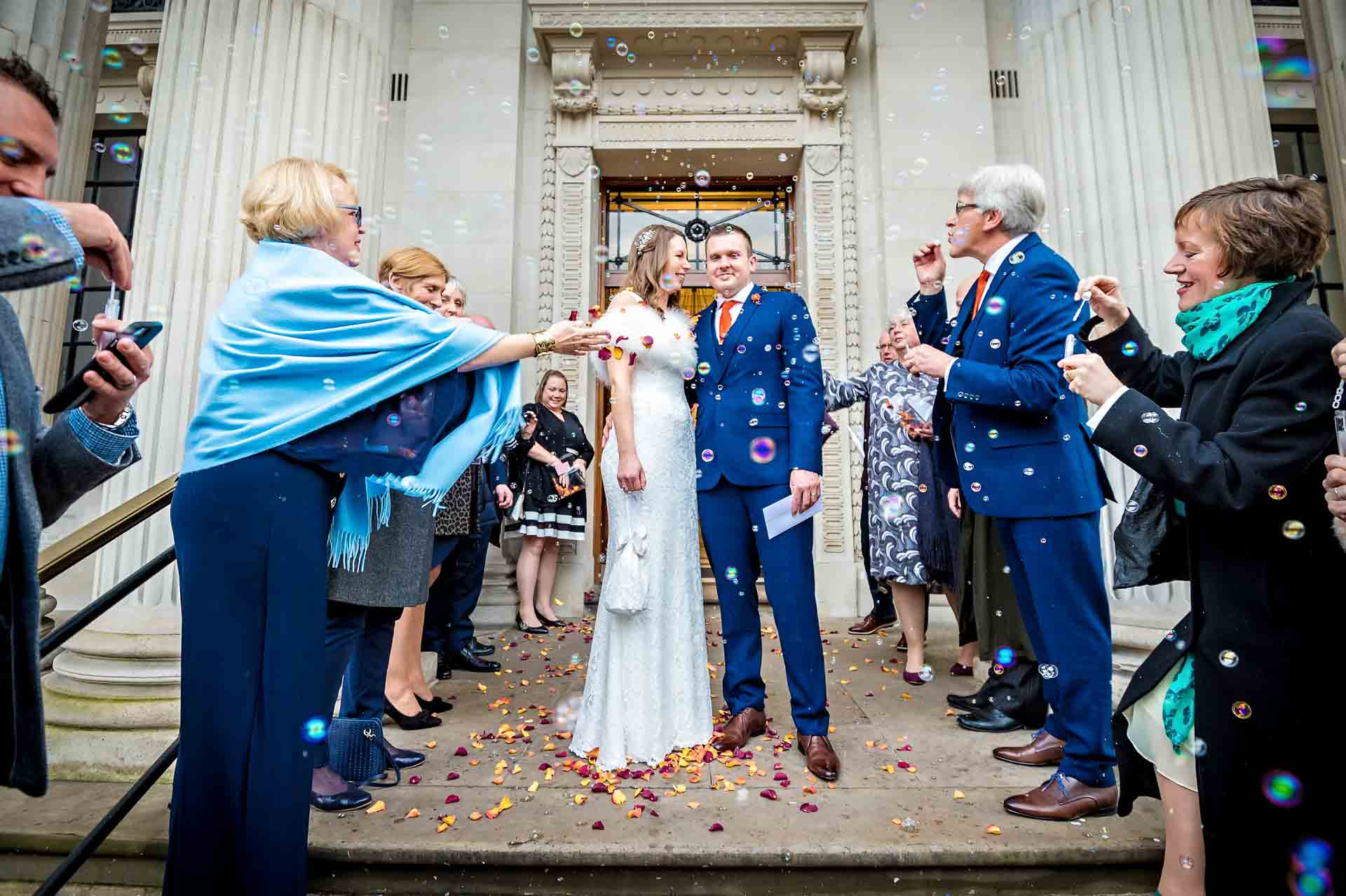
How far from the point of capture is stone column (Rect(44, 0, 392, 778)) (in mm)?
2932

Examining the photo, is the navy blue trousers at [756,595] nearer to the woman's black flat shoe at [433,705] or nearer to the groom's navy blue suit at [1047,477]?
the groom's navy blue suit at [1047,477]

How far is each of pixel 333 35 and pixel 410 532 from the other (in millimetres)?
3515

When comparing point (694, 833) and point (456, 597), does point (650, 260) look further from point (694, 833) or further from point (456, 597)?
point (456, 597)

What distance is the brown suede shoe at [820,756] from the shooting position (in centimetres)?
245

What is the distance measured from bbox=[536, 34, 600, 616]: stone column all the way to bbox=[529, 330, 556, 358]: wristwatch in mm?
4351

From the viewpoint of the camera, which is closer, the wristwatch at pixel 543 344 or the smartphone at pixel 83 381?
the smartphone at pixel 83 381

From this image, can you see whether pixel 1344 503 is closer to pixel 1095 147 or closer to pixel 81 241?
pixel 81 241

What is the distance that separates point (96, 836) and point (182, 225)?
2.96m

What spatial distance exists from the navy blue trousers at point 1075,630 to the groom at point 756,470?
787mm

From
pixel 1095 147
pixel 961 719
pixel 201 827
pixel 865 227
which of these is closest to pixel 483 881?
pixel 201 827

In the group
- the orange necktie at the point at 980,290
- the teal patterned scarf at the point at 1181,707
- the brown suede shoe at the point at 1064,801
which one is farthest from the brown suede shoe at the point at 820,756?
the orange necktie at the point at 980,290

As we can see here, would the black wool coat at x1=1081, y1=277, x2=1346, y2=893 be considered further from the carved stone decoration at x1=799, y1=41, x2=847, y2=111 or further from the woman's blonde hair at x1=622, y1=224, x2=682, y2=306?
the carved stone decoration at x1=799, y1=41, x2=847, y2=111

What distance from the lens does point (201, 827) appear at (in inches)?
59.9

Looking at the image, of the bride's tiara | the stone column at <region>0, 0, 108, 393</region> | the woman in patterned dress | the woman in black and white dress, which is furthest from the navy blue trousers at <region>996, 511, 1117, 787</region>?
the stone column at <region>0, 0, 108, 393</region>
